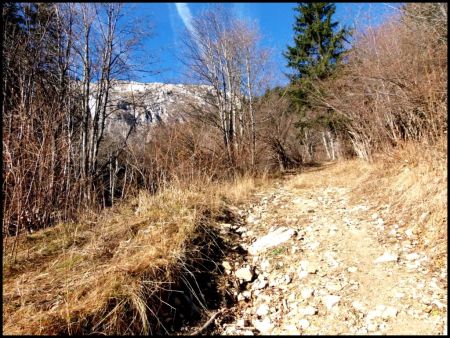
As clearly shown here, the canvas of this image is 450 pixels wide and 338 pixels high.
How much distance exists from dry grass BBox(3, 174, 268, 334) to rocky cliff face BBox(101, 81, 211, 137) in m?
4.54

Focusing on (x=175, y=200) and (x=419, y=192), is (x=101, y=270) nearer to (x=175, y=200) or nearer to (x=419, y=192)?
(x=175, y=200)

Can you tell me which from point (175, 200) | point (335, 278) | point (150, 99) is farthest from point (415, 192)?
point (150, 99)

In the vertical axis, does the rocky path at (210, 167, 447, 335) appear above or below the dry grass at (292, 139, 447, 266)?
below

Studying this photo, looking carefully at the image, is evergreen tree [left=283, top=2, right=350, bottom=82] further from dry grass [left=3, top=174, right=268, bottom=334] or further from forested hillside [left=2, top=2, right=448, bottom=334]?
dry grass [left=3, top=174, right=268, bottom=334]

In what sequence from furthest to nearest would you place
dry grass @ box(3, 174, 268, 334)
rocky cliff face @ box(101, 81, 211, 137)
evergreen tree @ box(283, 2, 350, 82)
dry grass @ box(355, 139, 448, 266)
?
evergreen tree @ box(283, 2, 350, 82)
rocky cliff face @ box(101, 81, 211, 137)
dry grass @ box(355, 139, 448, 266)
dry grass @ box(3, 174, 268, 334)

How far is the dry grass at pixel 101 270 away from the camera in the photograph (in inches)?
79.9

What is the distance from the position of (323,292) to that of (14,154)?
368cm

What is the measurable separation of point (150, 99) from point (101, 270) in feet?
21.6

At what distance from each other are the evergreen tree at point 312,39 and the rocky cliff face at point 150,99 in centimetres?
615

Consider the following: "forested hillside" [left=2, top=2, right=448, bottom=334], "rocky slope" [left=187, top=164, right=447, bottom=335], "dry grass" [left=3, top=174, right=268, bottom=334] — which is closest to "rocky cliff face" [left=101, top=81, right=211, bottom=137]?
"forested hillside" [left=2, top=2, right=448, bottom=334]

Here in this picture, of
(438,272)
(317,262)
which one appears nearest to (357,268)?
(317,262)

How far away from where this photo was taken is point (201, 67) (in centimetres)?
902

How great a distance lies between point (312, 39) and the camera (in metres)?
14.1

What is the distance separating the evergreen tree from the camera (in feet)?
44.0
